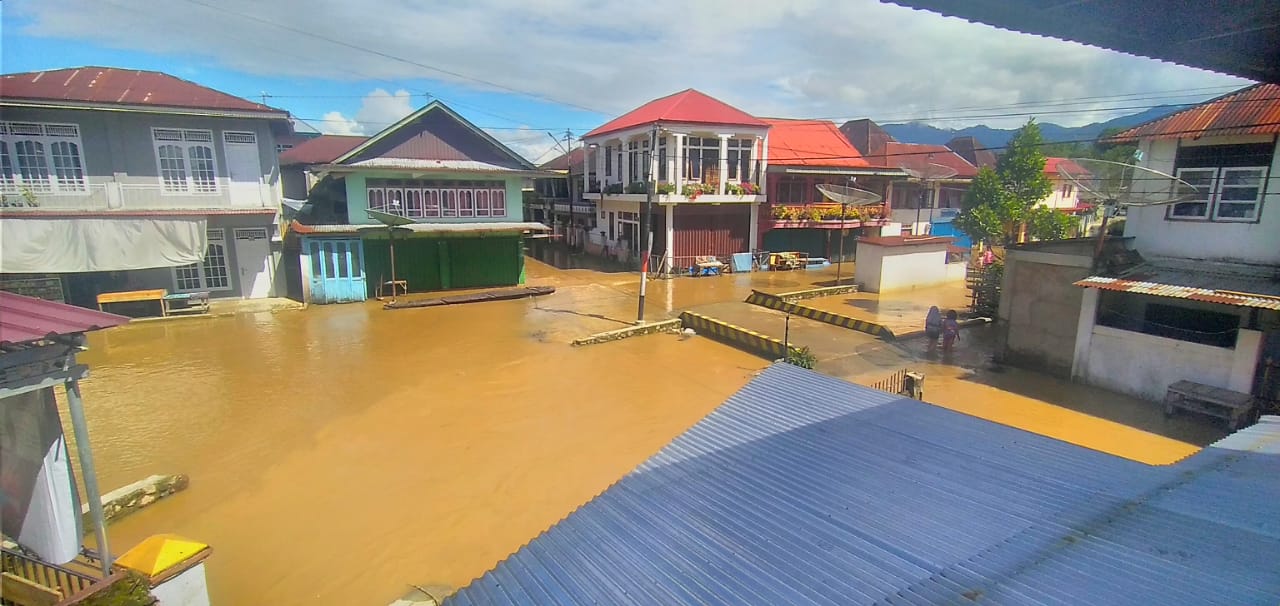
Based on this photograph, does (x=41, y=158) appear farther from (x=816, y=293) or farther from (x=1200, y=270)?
(x=1200, y=270)

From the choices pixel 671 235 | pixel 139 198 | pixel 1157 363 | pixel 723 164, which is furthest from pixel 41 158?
pixel 1157 363

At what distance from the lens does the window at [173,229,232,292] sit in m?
19.1

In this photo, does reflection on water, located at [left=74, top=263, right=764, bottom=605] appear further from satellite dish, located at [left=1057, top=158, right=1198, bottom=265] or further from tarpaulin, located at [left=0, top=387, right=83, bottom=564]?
satellite dish, located at [left=1057, top=158, right=1198, bottom=265]

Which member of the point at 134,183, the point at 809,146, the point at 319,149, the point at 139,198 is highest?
Answer: the point at 809,146

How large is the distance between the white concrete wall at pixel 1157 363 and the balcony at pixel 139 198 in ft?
77.9

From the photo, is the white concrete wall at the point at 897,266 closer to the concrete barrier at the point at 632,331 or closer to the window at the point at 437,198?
the concrete barrier at the point at 632,331

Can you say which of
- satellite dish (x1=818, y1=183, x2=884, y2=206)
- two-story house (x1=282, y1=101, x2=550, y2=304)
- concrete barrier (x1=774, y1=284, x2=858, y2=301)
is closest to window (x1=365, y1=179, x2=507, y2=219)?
two-story house (x1=282, y1=101, x2=550, y2=304)

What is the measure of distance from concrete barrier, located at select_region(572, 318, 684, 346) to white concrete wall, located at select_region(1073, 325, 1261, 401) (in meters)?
9.81

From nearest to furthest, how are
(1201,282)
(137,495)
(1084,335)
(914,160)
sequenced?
(137,495) < (1201,282) < (1084,335) < (914,160)

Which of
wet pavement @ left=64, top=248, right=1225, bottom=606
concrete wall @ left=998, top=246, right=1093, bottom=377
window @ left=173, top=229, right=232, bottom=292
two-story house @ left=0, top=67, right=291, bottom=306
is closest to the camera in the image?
wet pavement @ left=64, top=248, right=1225, bottom=606

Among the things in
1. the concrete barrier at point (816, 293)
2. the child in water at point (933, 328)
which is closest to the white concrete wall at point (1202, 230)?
the child in water at point (933, 328)

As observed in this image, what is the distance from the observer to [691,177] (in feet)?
86.3

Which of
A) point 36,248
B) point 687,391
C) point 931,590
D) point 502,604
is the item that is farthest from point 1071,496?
Result: point 36,248

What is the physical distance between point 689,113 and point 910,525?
80.4ft
